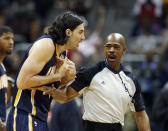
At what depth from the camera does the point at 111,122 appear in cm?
501

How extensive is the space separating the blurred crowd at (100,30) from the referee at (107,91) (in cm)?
397

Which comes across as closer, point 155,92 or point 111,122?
point 111,122

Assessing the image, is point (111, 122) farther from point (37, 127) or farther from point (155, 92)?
point (155, 92)

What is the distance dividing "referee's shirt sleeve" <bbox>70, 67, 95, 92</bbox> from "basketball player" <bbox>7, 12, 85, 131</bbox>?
0.17 metres

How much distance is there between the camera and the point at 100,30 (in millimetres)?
11453

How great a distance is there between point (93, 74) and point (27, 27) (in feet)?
22.9

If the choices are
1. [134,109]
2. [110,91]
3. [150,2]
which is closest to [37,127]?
[110,91]

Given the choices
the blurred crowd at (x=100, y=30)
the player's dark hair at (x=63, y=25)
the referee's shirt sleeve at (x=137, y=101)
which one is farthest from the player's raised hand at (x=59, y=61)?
the blurred crowd at (x=100, y=30)

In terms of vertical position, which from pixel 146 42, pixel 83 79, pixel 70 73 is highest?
pixel 70 73

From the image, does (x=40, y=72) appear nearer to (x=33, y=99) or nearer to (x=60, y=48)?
(x=33, y=99)

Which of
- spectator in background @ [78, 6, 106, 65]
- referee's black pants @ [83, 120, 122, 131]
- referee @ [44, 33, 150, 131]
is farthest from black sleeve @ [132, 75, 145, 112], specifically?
spectator in background @ [78, 6, 106, 65]

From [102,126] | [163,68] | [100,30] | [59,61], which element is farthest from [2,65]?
[100,30]

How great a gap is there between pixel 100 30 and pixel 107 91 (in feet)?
21.6

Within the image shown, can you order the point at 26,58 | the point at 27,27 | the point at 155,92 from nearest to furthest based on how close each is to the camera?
the point at 26,58 < the point at 155,92 < the point at 27,27
